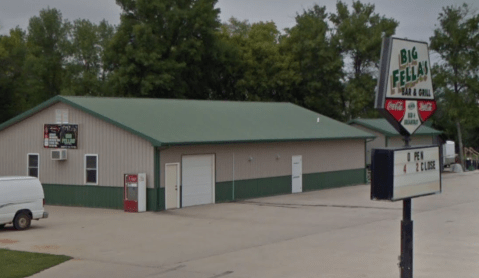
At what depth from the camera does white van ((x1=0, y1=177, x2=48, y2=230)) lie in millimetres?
24516

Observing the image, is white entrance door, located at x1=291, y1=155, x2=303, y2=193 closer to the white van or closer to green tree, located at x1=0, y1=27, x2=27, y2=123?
the white van

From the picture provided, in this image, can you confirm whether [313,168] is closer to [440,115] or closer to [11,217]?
[11,217]

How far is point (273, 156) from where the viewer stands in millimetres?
37719

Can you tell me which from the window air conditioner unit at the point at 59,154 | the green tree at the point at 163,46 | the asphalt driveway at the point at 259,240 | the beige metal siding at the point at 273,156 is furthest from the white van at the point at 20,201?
the green tree at the point at 163,46

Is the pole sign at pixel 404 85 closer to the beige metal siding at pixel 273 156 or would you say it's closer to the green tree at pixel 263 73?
the beige metal siding at pixel 273 156

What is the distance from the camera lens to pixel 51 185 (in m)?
34.2

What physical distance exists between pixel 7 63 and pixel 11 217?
44.9 m

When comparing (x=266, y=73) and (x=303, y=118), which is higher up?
(x=266, y=73)

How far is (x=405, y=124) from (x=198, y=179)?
21.9m

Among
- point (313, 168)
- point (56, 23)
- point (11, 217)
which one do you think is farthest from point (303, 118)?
point (56, 23)

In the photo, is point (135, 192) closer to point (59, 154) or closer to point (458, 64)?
point (59, 154)

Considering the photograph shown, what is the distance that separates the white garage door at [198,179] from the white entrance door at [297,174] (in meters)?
6.73

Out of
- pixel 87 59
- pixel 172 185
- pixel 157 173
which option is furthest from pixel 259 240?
pixel 87 59

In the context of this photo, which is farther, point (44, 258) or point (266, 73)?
point (266, 73)
